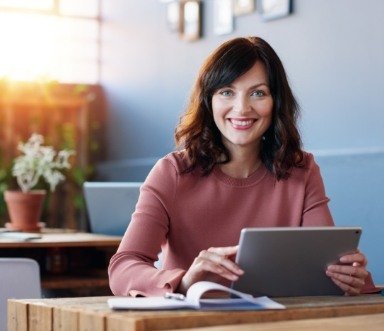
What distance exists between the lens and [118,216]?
4.97 meters

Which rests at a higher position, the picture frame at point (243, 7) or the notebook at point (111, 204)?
the picture frame at point (243, 7)

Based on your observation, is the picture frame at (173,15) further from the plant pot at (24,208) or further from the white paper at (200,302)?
Answer: the white paper at (200,302)

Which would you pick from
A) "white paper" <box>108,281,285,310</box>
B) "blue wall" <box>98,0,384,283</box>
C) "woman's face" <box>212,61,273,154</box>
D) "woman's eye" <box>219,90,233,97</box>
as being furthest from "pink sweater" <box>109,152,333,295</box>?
"blue wall" <box>98,0,384,283</box>

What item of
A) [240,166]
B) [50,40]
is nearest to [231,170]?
[240,166]

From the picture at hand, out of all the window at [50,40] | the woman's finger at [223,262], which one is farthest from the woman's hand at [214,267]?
the window at [50,40]

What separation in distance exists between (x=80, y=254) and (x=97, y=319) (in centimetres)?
318

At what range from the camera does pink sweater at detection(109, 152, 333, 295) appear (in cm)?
277

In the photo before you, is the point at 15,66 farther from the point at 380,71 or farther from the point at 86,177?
the point at 380,71

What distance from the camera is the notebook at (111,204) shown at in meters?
4.80

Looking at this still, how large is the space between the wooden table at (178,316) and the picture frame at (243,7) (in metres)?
3.22

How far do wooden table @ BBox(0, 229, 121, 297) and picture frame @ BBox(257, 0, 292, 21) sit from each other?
146cm

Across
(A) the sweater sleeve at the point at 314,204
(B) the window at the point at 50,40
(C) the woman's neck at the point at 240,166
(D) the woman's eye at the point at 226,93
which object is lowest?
(A) the sweater sleeve at the point at 314,204

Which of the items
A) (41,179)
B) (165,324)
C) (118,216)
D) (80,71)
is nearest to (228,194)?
(165,324)

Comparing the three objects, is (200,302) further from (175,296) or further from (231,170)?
(231,170)
